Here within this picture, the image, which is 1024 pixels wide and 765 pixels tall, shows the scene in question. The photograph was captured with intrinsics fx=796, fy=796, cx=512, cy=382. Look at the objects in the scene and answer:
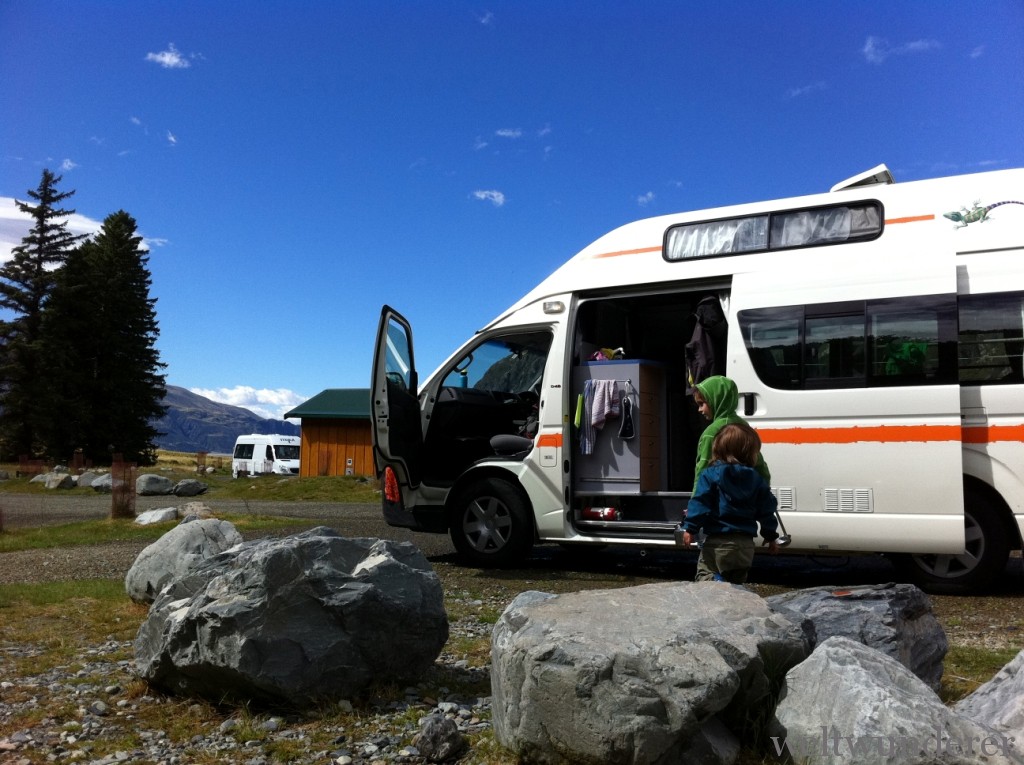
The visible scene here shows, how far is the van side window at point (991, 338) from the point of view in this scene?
628 centimetres

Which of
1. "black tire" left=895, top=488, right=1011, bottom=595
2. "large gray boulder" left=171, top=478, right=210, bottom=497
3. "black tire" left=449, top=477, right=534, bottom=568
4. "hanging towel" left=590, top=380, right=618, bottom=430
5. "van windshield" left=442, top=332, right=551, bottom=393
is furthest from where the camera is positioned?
"large gray boulder" left=171, top=478, right=210, bottom=497

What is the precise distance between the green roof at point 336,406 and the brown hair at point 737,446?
1164 inches

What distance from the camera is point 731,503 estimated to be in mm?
4402

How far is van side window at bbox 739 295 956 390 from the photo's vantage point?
21.2 feet

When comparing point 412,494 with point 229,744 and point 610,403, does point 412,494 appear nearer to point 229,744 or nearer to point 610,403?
point 610,403

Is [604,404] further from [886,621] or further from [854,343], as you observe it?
[886,621]

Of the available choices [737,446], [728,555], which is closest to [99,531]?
[728,555]

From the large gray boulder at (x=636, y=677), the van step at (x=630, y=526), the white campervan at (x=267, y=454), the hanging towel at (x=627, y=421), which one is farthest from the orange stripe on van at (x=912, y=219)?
the white campervan at (x=267, y=454)

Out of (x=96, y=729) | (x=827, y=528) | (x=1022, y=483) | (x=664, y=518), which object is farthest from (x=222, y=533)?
(x=1022, y=483)

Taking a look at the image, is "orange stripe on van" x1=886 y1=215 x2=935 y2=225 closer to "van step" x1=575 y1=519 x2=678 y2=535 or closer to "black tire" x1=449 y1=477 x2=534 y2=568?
"van step" x1=575 y1=519 x2=678 y2=535

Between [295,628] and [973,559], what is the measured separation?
552cm

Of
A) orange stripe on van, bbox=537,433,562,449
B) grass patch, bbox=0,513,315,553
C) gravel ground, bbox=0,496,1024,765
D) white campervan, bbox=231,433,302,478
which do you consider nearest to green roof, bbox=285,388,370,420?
white campervan, bbox=231,433,302,478

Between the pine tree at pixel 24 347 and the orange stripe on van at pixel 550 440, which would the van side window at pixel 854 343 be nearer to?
the orange stripe on van at pixel 550 440

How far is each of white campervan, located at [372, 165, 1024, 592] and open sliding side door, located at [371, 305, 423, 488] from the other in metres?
0.02
